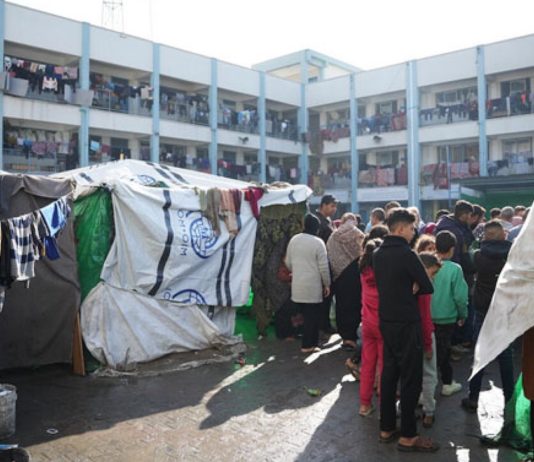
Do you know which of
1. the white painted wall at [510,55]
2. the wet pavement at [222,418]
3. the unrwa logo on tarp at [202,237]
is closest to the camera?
the wet pavement at [222,418]

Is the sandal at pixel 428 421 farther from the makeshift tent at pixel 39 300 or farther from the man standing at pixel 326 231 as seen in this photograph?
the makeshift tent at pixel 39 300

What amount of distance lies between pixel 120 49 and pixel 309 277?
831 inches

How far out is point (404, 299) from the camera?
13.3 feet

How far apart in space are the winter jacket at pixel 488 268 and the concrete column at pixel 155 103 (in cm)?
2244

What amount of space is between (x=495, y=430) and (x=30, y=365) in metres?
5.02

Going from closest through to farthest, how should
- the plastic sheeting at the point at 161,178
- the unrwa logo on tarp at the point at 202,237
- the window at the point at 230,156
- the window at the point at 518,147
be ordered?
1. the unrwa logo on tarp at the point at 202,237
2. the plastic sheeting at the point at 161,178
3. the window at the point at 518,147
4. the window at the point at 230,156

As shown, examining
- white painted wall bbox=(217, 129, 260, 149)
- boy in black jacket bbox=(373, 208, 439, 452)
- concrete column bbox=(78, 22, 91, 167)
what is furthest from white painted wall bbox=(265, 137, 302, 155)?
boy in black jacket bbox=(373, 208, 439, 452)

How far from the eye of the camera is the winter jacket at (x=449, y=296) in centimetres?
506

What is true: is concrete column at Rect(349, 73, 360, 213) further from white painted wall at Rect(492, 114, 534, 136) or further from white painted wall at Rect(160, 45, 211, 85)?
white painted wall at Rect(160, 45, 211, 85)

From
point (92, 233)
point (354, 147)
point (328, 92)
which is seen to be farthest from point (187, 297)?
point (328, 92)

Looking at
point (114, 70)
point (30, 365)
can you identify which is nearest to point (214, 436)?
point (30, 365)

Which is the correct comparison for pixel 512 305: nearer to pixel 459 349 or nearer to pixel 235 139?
pixel 459 349

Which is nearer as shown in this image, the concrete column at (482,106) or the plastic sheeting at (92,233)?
the plastic sheeting at (92,233)

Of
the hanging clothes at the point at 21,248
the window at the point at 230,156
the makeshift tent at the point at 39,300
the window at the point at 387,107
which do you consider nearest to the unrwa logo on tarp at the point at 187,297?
the makeshift tent at the point at 39,300
